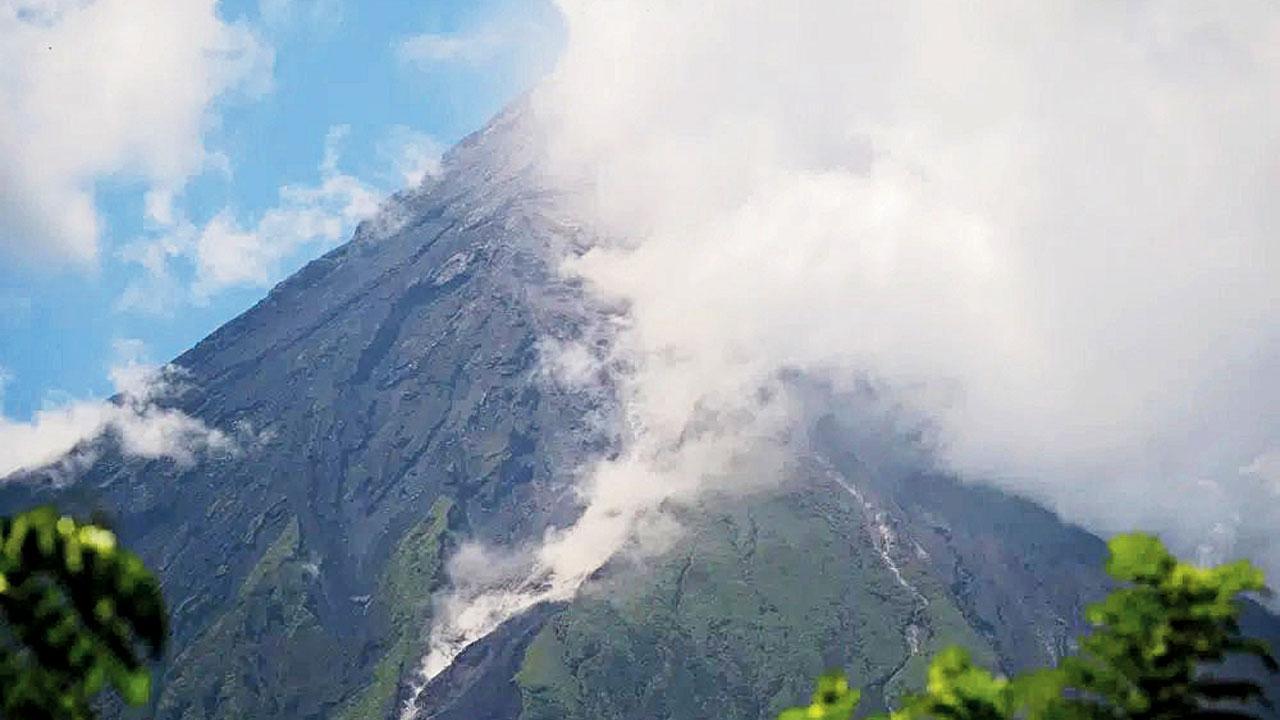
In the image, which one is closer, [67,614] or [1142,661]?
[67,614]

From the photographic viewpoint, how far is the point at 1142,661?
22.7 m

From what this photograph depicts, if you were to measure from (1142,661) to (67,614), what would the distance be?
18855 millimetres

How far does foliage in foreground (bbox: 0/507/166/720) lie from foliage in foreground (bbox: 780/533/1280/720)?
1183 cm

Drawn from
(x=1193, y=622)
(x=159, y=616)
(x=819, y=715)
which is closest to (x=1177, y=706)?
(x=1193, y=622)

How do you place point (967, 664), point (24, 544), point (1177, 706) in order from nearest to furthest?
point (24, 544), point (1177, 706), point (967, 664)

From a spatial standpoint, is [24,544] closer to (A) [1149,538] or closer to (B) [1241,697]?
(A) [1149,538]

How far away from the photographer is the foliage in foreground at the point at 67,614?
1633 cm

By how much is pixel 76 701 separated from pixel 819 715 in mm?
13316

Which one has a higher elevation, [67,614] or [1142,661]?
[67,614]

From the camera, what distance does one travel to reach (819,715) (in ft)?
75.9

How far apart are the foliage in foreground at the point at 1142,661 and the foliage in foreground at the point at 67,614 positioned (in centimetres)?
1183

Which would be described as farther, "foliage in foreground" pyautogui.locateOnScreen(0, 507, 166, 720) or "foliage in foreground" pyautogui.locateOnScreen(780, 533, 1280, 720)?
"foliage in foreground" pyautogui.locateOnScreen(780, 533, 1280, 720)

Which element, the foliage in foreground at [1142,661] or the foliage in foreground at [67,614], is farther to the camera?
the foliage in foreground at [1142,661]

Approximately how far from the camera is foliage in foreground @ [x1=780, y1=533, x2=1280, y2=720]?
73.7 ft
